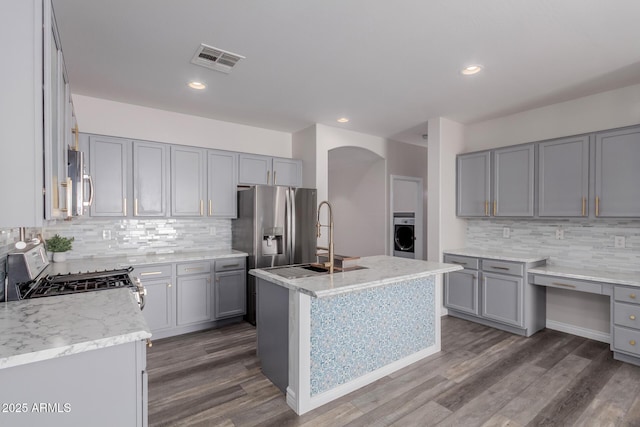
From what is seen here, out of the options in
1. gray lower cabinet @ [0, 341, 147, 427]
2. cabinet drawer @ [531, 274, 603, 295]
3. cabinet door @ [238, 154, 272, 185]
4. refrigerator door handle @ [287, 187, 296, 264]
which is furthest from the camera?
cabinet door @ [238, 154, 272, 185]

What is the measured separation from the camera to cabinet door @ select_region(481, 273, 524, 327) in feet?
11.5

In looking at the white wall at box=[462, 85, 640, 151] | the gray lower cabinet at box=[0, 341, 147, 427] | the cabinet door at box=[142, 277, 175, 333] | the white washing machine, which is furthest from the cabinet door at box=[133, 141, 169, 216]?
the white washing machine

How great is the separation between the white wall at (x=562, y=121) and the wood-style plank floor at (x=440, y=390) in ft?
7.45

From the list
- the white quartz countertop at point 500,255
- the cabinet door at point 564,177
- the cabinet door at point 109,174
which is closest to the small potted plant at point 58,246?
the cabinet door at point 109,174

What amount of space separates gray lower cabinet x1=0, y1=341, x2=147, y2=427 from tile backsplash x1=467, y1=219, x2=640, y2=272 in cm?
420

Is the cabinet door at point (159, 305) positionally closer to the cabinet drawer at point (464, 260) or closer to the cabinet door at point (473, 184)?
the cabinet drawer at point (464, 260)

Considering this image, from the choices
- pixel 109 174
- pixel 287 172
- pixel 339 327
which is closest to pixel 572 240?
pixel 339 327

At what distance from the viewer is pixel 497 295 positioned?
3.68 m

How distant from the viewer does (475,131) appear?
14.6 feet

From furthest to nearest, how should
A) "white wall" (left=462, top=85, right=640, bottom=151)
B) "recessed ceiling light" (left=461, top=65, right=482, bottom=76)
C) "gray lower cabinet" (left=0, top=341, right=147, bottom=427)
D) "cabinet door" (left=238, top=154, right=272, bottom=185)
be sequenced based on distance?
"cabinet door" (left=238, top=154, right=272, bottom=185), "white wall" (left=462, top=85, right=640, bottom=151), "recessed ceiling light" (left=461, top=65, right=482, bottom=76), "gray lower cabinet" (left=0, top=341, right=147, bottom=427)

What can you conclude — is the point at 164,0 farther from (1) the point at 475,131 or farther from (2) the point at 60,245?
(1) the point at 475,131

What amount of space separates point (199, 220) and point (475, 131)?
12.7 feet

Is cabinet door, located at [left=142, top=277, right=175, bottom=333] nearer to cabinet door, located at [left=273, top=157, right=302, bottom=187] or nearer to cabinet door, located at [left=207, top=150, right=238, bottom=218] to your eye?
cabinet door, located at [left=207, top=150, right=238, bottom=218]

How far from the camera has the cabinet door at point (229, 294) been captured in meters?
3.75
